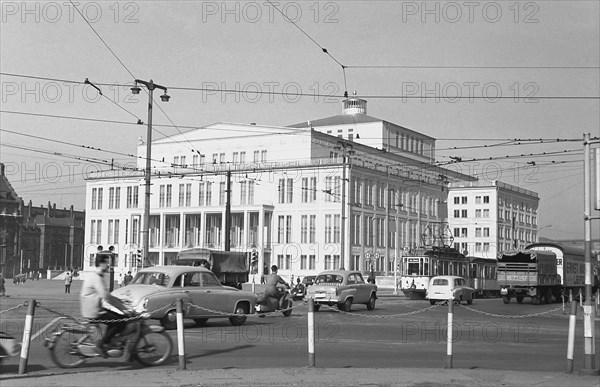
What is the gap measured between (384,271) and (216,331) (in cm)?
7564

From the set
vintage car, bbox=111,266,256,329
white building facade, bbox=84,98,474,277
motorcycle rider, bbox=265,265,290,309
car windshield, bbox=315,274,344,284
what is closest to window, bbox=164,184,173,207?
white building facade, bbox=84,98,474,277

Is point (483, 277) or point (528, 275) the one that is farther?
point (483, 277)

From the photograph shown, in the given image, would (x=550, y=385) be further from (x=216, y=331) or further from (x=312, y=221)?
(x=312, y=221)

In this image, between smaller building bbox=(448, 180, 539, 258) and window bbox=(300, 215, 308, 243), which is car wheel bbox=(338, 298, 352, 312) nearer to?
window bbox=(300, 215, 308, 243)

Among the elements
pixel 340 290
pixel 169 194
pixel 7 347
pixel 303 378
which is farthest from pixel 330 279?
pixel 169 194

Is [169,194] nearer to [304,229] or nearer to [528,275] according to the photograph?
[304,229]

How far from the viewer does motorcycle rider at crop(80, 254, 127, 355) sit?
12109 mm

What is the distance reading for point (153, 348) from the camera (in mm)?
12664

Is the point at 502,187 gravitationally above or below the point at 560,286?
above

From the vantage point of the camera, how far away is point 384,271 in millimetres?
94562

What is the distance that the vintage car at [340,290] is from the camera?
1280 inches

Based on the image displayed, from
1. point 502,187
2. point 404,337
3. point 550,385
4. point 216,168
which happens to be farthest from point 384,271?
point 550,385

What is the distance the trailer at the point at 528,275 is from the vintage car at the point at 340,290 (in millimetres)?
18293

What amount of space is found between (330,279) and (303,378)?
73.2 ft
